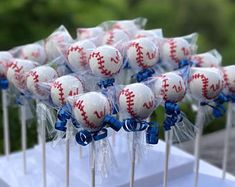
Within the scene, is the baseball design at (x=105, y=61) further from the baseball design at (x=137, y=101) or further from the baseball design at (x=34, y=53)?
the baseball design at (x=34, y=53)

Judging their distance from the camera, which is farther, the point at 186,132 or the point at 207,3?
the point at 207,3

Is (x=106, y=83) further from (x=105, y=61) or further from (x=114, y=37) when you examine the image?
(x=114, y=37)

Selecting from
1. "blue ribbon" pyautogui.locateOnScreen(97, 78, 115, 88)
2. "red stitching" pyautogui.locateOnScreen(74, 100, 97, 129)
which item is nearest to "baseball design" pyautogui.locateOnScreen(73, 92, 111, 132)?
"red stitching" pyautogui.locateOnScreen(74, 100, 97, 129)

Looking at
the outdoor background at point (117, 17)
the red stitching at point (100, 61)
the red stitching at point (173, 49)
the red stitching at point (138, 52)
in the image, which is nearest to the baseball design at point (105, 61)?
the red stitching at point (100, 61)

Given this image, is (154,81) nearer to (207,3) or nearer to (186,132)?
(186,132)

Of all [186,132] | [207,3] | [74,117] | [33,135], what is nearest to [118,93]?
[74,117]

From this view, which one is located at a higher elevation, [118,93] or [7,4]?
[7,4]

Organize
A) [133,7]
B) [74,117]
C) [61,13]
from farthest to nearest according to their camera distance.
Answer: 1. [133,7]
2. [61,13]
3. [74,117]
